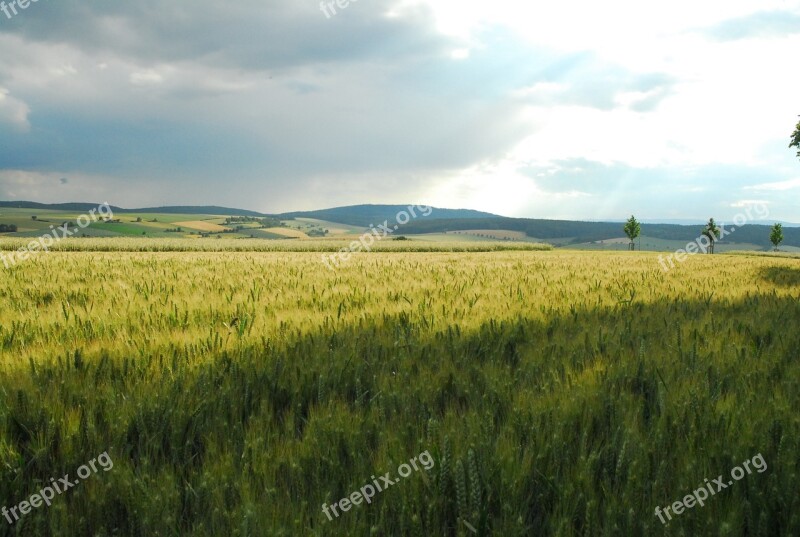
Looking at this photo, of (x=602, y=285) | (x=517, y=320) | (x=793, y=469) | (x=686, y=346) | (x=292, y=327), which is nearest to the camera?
(x=793, y=469)

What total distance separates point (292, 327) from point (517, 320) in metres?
2.02

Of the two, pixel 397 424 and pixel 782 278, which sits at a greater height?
pixel 782 278

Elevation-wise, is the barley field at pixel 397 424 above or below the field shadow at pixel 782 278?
below

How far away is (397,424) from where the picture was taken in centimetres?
217

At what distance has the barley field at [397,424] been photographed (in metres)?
1.59

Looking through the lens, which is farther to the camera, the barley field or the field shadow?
the field shadow

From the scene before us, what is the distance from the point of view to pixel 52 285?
6777 millimetres

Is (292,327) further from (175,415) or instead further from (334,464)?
(334,464)

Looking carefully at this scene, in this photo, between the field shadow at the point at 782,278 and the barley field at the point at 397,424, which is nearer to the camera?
the barley field at the point at 397,424

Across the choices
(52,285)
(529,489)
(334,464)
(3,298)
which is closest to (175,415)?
(334,464)

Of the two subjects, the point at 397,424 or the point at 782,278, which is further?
the point at 782,278

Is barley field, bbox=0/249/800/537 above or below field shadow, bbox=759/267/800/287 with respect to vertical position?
below

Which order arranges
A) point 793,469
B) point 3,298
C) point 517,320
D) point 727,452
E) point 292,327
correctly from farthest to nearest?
point 3,298 → point 517,320 → point 292,327 → point 727,452 → point 793,469

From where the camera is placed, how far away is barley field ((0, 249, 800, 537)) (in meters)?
1.59
